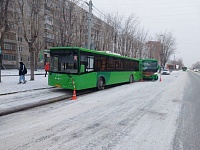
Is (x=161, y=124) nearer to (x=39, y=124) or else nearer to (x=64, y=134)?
(x=64, y=134)

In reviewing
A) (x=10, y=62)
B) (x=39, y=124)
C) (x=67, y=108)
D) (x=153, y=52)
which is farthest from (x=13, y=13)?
(x=153, y=52)

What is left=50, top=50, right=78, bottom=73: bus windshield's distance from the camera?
9703 millimetres

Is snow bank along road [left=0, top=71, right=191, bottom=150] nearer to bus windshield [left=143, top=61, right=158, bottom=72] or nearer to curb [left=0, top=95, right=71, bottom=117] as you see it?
curb [left=0, top=95, right=71, bottom=117]

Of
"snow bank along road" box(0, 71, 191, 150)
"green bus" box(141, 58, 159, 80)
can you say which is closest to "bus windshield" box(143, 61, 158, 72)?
"green bus" box(141, 58, 159, 80)

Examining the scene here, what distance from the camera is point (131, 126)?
198 inches

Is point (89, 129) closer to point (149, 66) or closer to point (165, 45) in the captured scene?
point (149, 66)

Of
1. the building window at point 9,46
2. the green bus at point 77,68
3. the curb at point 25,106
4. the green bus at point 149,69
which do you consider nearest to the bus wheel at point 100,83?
the green bus at point 77,68

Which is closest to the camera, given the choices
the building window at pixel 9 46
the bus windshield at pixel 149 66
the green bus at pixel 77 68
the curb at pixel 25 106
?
the curb at pixel 25 106

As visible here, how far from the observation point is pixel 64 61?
33.0ft

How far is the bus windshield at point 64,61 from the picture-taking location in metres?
9.70

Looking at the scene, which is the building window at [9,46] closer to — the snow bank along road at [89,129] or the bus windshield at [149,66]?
the bus windshield at [149,66]

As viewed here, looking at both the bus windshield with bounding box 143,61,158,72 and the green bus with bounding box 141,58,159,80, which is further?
the bus windshield with bounding box 143,61,158,72

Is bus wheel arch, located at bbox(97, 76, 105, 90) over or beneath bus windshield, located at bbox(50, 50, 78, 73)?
beneath

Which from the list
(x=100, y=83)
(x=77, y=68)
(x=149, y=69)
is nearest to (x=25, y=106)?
(x=77, y=68)
